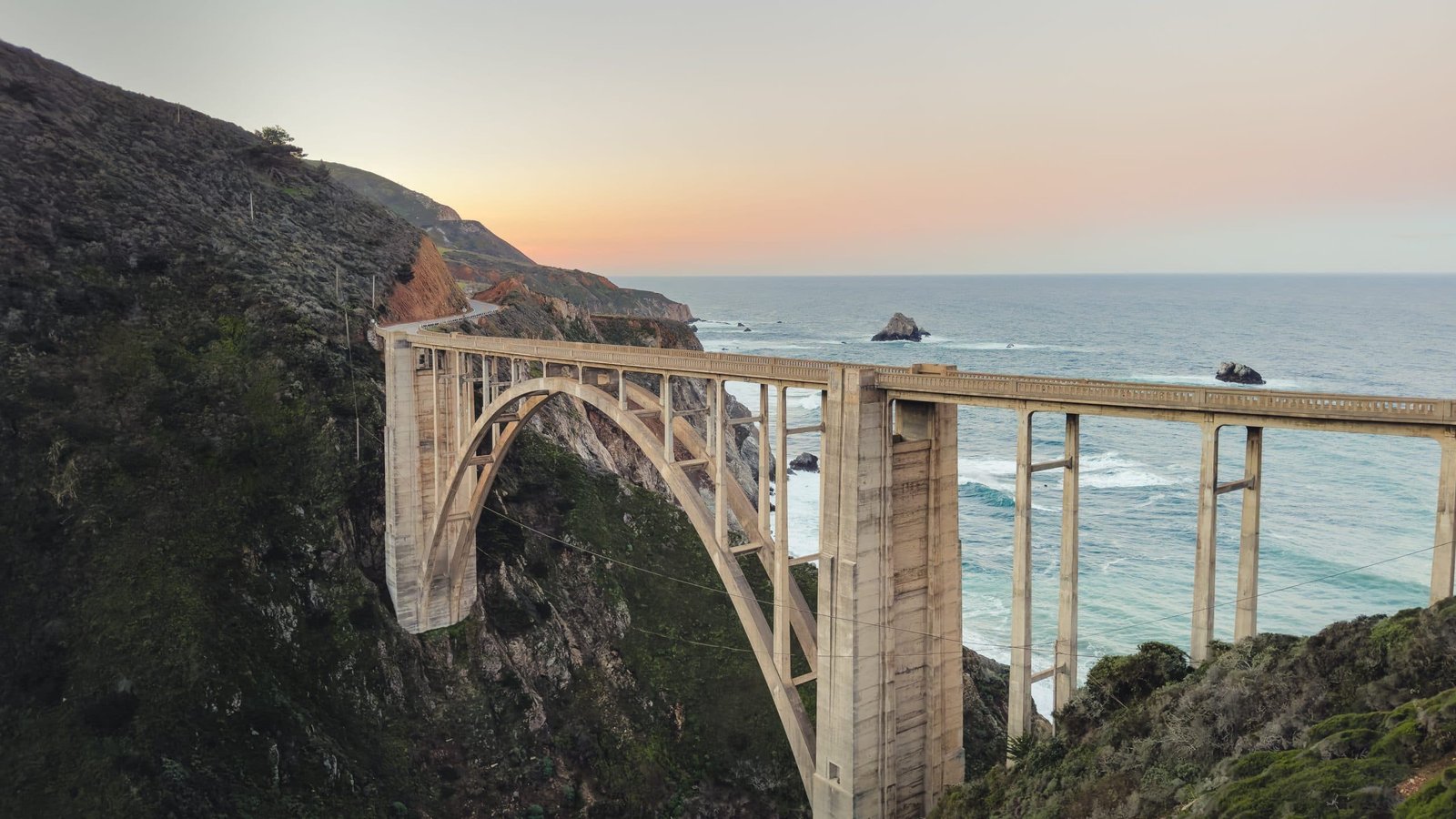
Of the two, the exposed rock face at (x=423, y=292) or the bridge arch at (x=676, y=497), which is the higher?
the exposed rock face at (x=423, y=292)

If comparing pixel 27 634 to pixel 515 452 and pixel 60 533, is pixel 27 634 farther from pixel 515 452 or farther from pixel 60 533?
pixel 515 452

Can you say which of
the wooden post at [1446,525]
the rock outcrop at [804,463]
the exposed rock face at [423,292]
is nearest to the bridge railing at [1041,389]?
the wooden post at [1446,525]

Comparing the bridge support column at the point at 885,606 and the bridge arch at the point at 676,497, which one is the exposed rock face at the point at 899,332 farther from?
the bridge support column at the point at 885,606

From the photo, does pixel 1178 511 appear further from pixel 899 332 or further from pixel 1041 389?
pixel 899 332

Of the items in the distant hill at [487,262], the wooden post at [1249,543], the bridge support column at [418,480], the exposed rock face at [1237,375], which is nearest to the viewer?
the wooden post at [1249,543]

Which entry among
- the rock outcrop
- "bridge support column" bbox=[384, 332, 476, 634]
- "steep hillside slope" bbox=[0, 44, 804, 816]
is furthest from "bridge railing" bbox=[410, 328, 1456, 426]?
the rock outcrop

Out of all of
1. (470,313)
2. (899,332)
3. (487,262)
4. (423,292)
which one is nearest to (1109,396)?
(470,313)

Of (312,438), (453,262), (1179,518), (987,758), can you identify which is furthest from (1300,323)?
(312,438)
